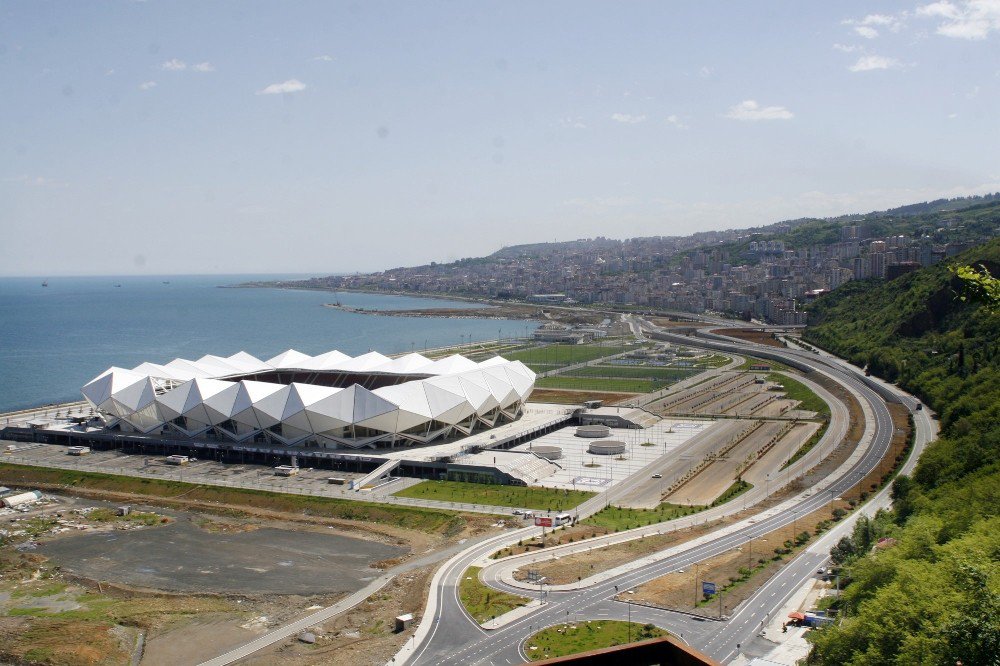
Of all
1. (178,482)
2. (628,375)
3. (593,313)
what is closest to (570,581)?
(178,482)

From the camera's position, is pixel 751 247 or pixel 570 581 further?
pixel 751 247

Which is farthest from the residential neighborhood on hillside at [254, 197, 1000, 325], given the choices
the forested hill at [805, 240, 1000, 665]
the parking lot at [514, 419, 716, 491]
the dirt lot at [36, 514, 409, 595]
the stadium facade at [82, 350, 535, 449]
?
the dirt lot at [36, 514, 409, 595]

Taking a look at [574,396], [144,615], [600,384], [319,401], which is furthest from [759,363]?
[144,615]

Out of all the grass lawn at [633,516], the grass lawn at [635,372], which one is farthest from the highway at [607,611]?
the grass lawn at [635,372]

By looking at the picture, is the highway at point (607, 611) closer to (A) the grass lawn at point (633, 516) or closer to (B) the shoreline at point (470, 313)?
(A) the grass lawn at point (633, 516)

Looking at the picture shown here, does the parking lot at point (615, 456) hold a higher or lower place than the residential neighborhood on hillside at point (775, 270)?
lower

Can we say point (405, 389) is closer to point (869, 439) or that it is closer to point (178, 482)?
point (178, 482)

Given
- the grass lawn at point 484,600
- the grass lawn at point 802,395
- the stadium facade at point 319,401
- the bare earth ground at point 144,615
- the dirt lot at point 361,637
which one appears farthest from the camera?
the grass lawn at point 802,395
